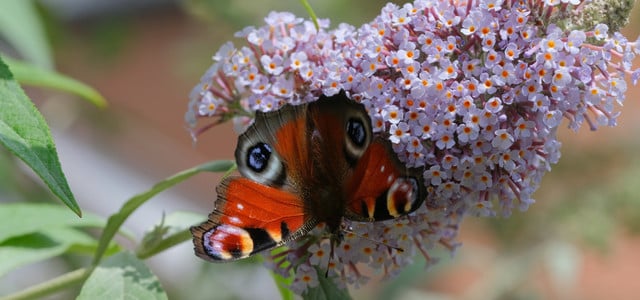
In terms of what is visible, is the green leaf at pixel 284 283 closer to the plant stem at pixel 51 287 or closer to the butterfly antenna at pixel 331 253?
the butterfly antenna at pixel 331 253

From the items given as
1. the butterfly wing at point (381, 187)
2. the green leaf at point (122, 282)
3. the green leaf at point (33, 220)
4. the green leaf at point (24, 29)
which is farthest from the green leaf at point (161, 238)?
the green leaf at point (24, 29)

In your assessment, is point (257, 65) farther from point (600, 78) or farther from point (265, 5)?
point (265, 5)

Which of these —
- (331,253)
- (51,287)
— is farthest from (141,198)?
(331,253)

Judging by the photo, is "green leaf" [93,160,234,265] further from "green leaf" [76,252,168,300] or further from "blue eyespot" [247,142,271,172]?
"blue eyespot" [247,142,271,172]

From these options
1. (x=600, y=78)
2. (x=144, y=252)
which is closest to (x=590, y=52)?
(x=600, y=78)

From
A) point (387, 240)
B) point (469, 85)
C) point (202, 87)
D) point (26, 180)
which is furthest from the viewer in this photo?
point (26, 180)

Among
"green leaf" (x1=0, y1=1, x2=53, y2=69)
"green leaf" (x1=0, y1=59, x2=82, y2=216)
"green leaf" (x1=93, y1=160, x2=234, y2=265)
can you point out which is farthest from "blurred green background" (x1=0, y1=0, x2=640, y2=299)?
"green leaf" (x1=0, y1=59, x2=82, y2=216)

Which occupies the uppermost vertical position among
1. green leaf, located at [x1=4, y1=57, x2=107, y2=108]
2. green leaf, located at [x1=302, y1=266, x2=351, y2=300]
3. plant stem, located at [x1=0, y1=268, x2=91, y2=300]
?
green leaf, located at [x1=4, y1=57, x2=107, y2=108]
